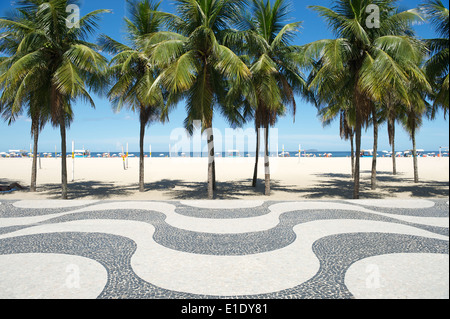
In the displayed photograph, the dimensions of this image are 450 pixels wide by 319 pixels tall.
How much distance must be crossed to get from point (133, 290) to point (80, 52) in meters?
8.62

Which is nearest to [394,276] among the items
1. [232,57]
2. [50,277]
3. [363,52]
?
[50,277]

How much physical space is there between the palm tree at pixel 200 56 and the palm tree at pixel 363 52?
2744 mm

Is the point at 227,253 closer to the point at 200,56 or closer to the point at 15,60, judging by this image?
the point at 200,56

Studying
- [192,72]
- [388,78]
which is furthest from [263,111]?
[388,78]

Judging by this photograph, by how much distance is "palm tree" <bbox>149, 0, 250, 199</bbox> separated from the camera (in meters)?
8.29

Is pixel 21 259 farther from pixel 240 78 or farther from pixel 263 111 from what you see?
pixel 263 111

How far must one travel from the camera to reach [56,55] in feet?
33.4

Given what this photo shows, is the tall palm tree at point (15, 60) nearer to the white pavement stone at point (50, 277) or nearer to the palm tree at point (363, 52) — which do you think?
the white pavement stone at point (50, 277)

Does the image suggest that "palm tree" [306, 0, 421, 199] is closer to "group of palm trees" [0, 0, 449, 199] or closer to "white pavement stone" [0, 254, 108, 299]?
"group of palm trees" [0, 0, 449, 199]

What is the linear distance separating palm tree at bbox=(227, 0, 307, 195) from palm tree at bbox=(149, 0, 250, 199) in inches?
31.7

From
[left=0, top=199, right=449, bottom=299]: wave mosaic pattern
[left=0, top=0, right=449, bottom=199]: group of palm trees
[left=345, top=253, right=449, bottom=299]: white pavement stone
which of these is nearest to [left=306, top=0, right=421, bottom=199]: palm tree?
[left=0, top=0, right=449, bottom=199]: group of palm trees

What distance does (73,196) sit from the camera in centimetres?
1219

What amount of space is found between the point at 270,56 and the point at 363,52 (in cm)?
331

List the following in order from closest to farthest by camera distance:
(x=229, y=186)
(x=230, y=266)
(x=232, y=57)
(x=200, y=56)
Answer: (x=230, y=266), (x=232, y=57), (x=200, y=56), (x=229, y=186)
